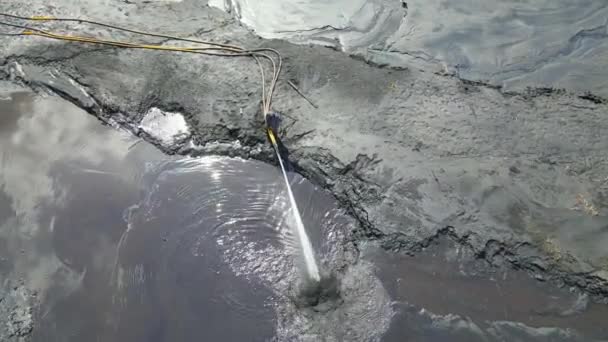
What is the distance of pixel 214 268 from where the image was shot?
10.8ft

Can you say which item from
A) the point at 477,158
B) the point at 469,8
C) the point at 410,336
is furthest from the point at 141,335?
the point at 469,8

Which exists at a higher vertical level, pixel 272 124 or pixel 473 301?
pixel 272 124

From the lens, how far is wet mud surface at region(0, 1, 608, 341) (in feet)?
10.0

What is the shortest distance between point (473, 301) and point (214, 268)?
1707mm

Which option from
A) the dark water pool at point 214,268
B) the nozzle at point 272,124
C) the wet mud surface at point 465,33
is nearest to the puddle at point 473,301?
the dark water pool at point 214,268

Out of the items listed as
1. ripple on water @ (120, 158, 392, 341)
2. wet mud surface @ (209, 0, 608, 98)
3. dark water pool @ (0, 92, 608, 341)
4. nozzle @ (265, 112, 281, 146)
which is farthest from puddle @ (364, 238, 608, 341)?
wet mud surface @ (209, 0, 608, 98)

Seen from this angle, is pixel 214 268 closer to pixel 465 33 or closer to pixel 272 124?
pixel 272 124

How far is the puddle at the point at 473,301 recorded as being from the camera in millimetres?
2928

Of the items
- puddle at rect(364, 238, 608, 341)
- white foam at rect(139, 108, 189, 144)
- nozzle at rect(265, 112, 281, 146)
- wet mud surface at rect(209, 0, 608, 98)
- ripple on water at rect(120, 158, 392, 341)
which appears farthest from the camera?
wet mud surface at rect(209, 0, 608, 98)

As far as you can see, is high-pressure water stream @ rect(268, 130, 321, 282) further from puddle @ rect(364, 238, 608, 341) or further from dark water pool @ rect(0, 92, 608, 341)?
puddle @ rect(364, 238, 608, 341)

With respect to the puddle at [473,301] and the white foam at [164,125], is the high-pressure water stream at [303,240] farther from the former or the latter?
the white foam at [164,125]

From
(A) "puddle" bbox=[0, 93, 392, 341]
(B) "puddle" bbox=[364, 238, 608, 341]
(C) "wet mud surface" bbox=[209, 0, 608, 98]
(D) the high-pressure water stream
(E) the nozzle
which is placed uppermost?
(C) "wet mud surface" bbox=[209, 0, 608, 98]

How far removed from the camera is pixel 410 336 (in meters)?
2.93

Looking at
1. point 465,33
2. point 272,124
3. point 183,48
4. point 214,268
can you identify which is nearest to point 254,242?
point 214,268
